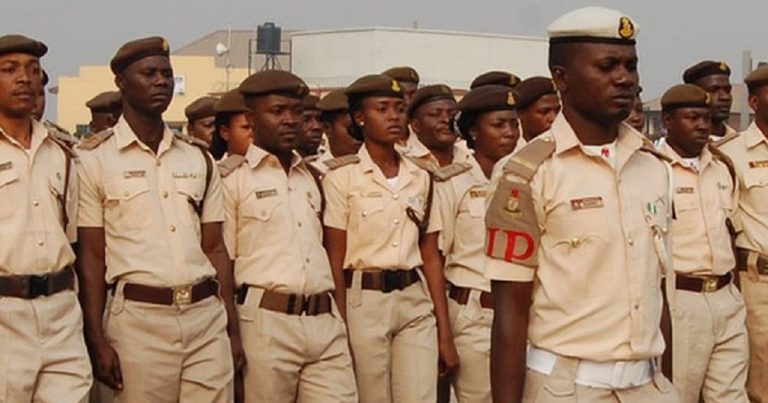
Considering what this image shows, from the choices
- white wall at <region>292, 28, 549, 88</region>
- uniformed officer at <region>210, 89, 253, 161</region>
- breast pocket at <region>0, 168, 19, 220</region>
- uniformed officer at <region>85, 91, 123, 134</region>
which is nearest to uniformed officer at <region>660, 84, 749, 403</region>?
uniformed officer at <region>210, 89, 253, 161</region>

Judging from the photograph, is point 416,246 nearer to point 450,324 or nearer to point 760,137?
point 450,324

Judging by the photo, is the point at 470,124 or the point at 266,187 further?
the point at 470,124

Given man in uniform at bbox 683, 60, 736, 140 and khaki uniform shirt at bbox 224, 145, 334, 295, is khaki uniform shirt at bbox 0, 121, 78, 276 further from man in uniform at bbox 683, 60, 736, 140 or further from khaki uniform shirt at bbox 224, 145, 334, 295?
man in uniform at bbox 683, 60, 736, 140

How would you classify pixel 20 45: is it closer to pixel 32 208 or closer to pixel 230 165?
pixel 32 208

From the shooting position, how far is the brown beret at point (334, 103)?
1106 cm

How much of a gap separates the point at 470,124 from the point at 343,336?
194cm

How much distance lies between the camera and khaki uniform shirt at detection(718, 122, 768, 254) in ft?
28.6

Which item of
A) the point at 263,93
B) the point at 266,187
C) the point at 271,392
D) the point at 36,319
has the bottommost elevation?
the point at 271,392

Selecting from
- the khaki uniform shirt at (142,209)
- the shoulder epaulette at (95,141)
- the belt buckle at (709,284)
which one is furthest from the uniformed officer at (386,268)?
the belt buckle at (709,284)

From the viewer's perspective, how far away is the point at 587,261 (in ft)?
15.9

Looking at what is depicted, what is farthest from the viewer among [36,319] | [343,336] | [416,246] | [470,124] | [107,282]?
[470,124]

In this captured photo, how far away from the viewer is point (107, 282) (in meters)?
7.05

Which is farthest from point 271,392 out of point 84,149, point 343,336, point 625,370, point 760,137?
point 760,137

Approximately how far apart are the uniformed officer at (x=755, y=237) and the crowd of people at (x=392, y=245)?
1cm
